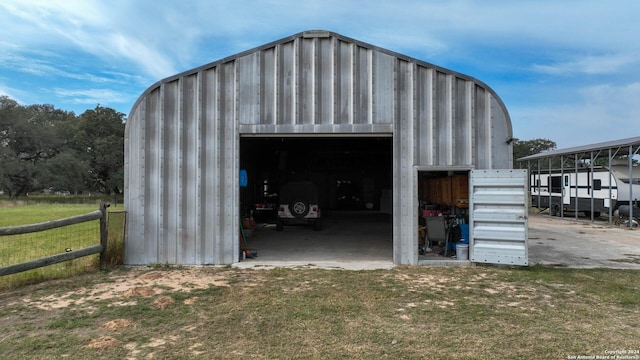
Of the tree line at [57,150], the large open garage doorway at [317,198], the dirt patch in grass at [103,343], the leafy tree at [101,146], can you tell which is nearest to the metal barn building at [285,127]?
the large open garage doorway at [317,198]

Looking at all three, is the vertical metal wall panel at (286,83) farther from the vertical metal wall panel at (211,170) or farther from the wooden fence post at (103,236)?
the wooden fence post at (103,236)

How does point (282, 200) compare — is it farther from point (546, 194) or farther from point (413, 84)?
point (546, 194)

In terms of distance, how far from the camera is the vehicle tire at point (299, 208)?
45.8 feet

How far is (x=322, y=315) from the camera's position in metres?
4.87

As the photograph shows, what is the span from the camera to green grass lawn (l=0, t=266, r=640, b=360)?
388 centimetres

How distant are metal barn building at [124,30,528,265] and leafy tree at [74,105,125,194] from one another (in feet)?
128

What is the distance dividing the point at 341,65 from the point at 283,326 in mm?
5244

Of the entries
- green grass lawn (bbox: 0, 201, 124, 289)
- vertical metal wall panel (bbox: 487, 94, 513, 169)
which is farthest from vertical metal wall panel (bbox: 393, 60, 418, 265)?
green grass lawn (bbox: 0, 201, 124, 289)

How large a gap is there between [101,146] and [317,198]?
3634 cm

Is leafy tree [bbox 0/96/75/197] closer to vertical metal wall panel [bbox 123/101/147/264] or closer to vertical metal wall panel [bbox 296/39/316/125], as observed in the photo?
vertical metal wall panel [bbox 123/101/147/264]

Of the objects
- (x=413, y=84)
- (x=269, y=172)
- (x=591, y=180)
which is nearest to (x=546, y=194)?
(x=591, y=180)

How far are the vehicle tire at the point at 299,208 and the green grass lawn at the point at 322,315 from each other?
6738 millimetres

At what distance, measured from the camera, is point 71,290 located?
5.98m

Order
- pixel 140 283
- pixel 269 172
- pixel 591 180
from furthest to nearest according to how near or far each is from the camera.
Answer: pixel 269 172
pixel 591 180
pixel 140 283
